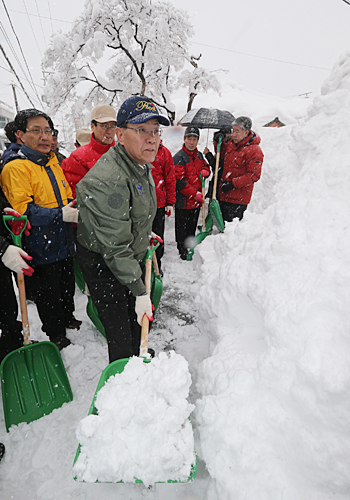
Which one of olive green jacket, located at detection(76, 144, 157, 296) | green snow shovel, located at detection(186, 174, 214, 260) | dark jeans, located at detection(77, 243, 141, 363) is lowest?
green snow shovel, located at detection(186, 174, 214, 260)

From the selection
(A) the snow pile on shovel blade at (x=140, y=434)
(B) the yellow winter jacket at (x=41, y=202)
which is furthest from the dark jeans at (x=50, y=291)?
(A) the snow pile on shovel blade at (x=140, y=434)

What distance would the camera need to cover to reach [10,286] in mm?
2295

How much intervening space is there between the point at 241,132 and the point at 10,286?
3.60 metres

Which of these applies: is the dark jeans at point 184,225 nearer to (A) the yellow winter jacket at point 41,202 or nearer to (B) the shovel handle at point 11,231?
(A) the yellow winter jacket at point 41,202

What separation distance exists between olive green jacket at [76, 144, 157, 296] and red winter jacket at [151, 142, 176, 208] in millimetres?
1906

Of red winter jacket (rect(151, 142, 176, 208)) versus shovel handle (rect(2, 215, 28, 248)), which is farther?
red winter jacket (rect(151, 142, 176, 208))

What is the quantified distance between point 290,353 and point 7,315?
7.70 feet

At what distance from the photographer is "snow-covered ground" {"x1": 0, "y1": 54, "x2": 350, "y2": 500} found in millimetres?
1354

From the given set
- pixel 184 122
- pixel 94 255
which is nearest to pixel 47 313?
pixel 94 255

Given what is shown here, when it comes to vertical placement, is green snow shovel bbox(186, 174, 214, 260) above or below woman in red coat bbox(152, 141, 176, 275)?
below

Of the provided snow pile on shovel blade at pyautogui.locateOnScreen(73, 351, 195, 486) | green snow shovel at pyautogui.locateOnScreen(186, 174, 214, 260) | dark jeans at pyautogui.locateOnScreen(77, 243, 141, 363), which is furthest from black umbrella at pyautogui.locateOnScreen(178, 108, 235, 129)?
snow pile on shovel blade at pyautogui.locateOnScreen(73, 351, 195, 486)

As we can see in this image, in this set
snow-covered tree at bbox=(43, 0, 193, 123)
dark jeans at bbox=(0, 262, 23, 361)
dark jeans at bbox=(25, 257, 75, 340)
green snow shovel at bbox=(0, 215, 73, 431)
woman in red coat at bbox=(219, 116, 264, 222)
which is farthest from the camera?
snow-covered tree at bbox=(43, 0, 193, 123)

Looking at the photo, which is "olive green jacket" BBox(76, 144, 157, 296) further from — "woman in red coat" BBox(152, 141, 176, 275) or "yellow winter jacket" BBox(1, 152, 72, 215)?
"woman in red coat" BBox(152, 141, 176, 275)

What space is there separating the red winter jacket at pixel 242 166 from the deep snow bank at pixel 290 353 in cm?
156
